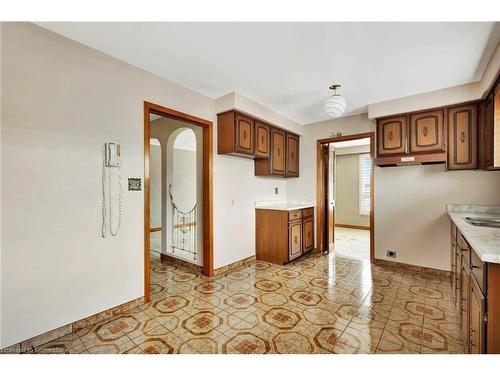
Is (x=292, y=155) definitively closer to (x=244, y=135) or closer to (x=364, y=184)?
(x=244, y=135)

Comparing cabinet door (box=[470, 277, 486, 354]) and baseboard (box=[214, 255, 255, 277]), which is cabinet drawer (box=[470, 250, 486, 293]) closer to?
cabinet door (box=[470, 277, 486, 354])

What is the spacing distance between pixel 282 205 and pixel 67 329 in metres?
3.43

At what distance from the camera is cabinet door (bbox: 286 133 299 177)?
4.46 metres

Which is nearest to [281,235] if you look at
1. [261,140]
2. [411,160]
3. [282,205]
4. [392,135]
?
[282,205]

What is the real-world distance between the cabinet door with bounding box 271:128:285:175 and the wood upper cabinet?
663 mm

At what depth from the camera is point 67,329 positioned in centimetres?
200

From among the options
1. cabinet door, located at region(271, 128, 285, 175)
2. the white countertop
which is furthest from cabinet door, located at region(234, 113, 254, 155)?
the white countertop

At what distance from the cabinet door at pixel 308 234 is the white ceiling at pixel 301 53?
228 centimetres

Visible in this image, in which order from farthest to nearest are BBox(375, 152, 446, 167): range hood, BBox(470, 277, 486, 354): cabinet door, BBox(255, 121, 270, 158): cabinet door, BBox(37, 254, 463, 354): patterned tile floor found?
1. BBox(255, 121, 270, 158): cabinet door
2. BBox(375, 152, 446, 167): range hood
3. BBox(37, 254, 463, 354): patterned tile floor
4. BBox(470, 277, 486, 354): cabinet door

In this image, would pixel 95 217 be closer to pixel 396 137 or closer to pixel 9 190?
pixel 9 190

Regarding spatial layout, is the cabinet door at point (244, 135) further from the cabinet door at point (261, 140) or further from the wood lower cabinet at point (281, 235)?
the wood lower cabinet at point (281, 235)

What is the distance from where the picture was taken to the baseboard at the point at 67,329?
177cm

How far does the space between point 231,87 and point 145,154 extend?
4.55ft
